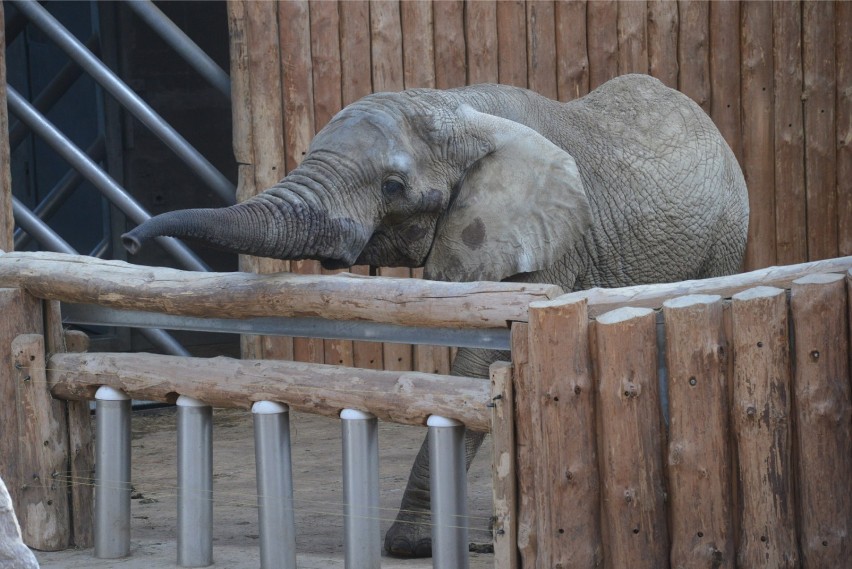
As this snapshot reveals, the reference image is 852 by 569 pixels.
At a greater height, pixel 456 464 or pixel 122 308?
pixel 122 308

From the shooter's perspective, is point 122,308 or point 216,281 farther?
point 122,308

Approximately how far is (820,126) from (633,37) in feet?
4.19

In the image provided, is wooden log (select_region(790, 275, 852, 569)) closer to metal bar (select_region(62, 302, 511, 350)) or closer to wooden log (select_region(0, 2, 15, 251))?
metal bar (select_region(62, 302, 511, 350))

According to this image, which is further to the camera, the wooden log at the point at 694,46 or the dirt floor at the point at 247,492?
the wooden log at the point at 694,46

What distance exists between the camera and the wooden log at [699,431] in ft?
11.9

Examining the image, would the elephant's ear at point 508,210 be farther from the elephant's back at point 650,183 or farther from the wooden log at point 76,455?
the wooden log at point 76,455

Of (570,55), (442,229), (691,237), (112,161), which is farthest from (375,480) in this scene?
(112,161)

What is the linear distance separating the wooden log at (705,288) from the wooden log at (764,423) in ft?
0.32

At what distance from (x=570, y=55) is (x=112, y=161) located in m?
3.90

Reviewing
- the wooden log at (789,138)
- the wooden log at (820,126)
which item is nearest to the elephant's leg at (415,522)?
the wooden log at (789,138)

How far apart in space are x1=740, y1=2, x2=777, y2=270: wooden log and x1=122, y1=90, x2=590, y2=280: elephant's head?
9.47 ft

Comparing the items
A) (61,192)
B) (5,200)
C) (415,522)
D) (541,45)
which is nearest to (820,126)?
(541,45)

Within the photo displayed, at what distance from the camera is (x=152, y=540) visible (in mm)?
5168

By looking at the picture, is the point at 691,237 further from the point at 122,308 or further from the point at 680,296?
the point at 122,308
